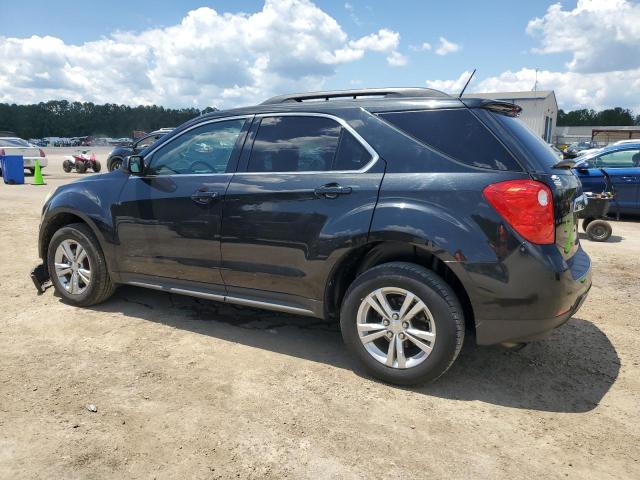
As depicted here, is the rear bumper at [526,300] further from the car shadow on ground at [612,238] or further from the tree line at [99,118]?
the tree line at [99,118]

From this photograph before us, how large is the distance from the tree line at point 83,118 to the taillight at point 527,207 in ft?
376

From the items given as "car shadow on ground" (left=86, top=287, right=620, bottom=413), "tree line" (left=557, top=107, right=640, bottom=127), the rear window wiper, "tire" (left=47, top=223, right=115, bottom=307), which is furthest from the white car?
"tree line" (left=557, top=107, right=640, bottom=127)

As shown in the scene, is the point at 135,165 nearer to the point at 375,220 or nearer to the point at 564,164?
the point at 375,220

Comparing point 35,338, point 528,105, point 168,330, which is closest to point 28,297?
point 35,338

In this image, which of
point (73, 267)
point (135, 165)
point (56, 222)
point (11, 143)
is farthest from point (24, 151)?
point (135, 165)

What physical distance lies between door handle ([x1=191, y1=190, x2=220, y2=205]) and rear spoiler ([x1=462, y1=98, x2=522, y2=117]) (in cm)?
192

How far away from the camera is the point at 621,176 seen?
9898 mm

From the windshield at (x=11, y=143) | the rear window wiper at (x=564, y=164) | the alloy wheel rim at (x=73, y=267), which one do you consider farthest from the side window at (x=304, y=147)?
the windshield at (x=11, y=143)

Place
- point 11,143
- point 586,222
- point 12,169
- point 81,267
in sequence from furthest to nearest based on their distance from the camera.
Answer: point 11,143, point 12,169, point 586,222, point 81,267

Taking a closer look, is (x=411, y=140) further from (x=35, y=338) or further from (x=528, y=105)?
(x=528, y=105)

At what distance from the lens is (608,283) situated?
5594 millimetres

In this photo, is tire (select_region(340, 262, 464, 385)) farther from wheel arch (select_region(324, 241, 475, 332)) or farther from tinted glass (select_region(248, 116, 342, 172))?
tinted glass (select_region(248, 116, 342, 172))

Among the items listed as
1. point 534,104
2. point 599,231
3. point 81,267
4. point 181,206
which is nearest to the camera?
point 181,206

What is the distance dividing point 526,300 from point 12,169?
57.4 feet
